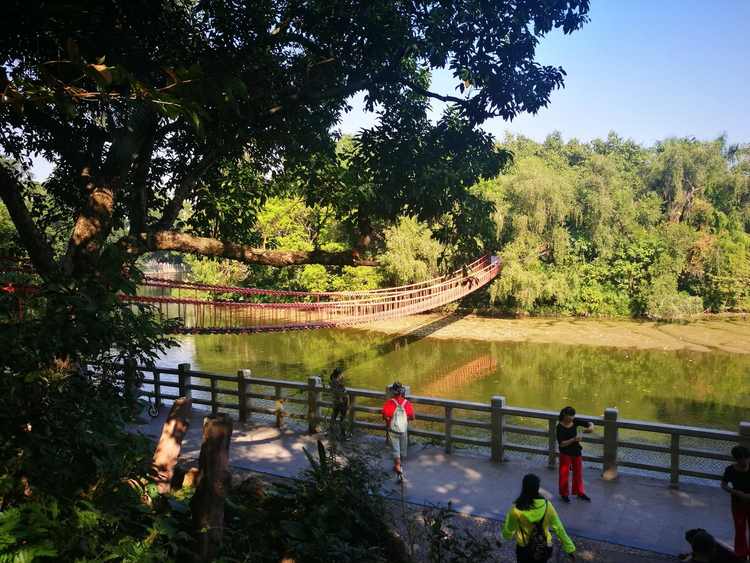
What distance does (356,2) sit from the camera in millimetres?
5258

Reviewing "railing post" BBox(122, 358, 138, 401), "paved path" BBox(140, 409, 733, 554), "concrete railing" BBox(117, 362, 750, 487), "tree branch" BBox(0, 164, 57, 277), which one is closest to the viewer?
"railing post" BBox(122, 358, 138, 401)

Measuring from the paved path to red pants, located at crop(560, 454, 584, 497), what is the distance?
0.10 metres

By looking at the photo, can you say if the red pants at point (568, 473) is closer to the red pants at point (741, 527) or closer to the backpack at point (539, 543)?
the red pants at point (741, 527)

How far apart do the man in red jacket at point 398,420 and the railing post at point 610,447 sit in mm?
1677

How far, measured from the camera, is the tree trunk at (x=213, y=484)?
114 inches

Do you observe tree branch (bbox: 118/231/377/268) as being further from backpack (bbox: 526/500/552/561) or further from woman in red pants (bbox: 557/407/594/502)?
backpack (bbox: 526/500/552/561)

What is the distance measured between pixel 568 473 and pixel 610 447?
752 millimetres

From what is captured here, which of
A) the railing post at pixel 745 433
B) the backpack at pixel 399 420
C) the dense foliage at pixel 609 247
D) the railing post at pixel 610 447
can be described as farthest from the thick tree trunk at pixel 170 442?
the dense foliage at pixel 609 247

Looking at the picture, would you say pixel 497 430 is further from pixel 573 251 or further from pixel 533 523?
pixel 573 251

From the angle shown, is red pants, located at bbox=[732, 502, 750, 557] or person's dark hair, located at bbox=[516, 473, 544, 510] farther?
red pants, located at bbox=[732, 502, 750, 557]

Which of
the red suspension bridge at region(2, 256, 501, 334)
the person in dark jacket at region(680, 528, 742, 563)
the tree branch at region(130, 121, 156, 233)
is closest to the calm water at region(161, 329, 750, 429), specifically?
the red suspension bridge at region(2, 256, 501, 334)

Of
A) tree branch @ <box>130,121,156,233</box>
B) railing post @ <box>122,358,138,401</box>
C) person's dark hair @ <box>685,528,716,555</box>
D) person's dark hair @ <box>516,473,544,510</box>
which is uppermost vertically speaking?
tree branch @ <box>130,121,156,233</box>

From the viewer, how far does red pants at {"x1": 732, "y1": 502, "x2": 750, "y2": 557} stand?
354cm

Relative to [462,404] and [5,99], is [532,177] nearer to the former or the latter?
[462,404]
